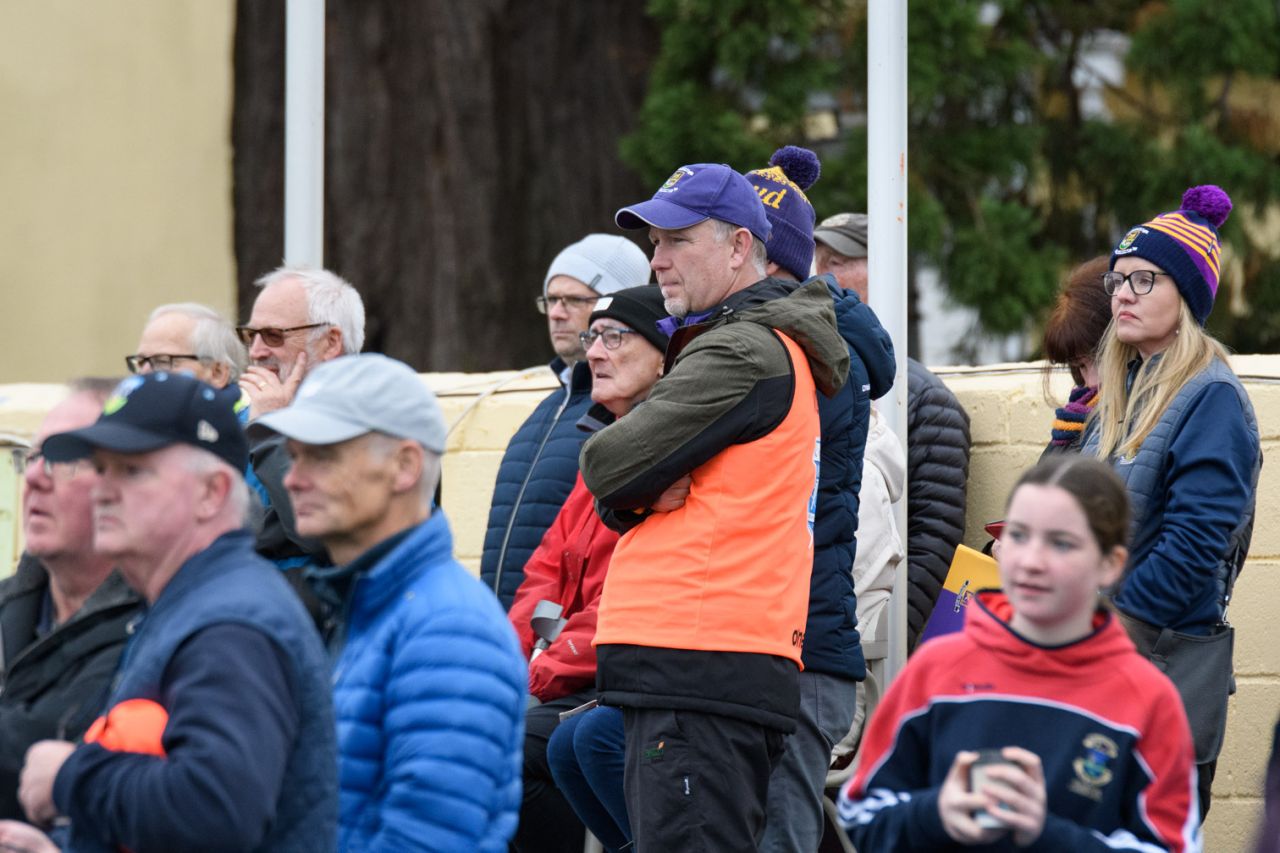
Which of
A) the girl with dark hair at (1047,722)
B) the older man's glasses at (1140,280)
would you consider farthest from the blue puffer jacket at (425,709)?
the older man's glasses at (1140,280)

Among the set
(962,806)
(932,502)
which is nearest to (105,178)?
(932,502)

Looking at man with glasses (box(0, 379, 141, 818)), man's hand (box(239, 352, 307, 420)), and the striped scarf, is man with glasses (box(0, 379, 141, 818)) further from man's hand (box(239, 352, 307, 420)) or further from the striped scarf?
the striped scarf

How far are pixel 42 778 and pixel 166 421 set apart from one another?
0.52 metres

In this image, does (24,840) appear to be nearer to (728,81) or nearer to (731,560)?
(731,560)

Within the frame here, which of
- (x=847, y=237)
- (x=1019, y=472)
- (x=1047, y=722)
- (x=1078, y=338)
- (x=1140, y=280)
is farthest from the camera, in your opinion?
(x=847, y=237)

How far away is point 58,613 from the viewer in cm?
329

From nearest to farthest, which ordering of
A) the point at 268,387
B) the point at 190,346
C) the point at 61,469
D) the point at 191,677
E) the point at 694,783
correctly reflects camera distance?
the point at 191,677 → the point at 61,469 → the point at 694,783 → the point at 268,387 → the point at 190,346

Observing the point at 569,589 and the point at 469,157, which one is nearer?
the point at 569,589

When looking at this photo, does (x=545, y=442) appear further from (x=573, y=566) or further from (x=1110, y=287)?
(x=1110, y=287)

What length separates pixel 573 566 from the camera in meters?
4.69

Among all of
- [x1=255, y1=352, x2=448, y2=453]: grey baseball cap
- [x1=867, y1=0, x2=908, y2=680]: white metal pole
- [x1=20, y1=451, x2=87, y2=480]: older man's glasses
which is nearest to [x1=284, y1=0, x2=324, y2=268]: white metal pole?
[x1=867, y1=0, x2=908, y2=680]: white metal pole

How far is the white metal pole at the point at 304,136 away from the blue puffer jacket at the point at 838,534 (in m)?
2.39

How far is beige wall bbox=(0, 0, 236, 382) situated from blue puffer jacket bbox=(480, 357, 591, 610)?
202 inches

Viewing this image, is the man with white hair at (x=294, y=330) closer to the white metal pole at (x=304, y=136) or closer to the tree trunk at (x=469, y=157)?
the white metal pole at (x=304, y=136)
